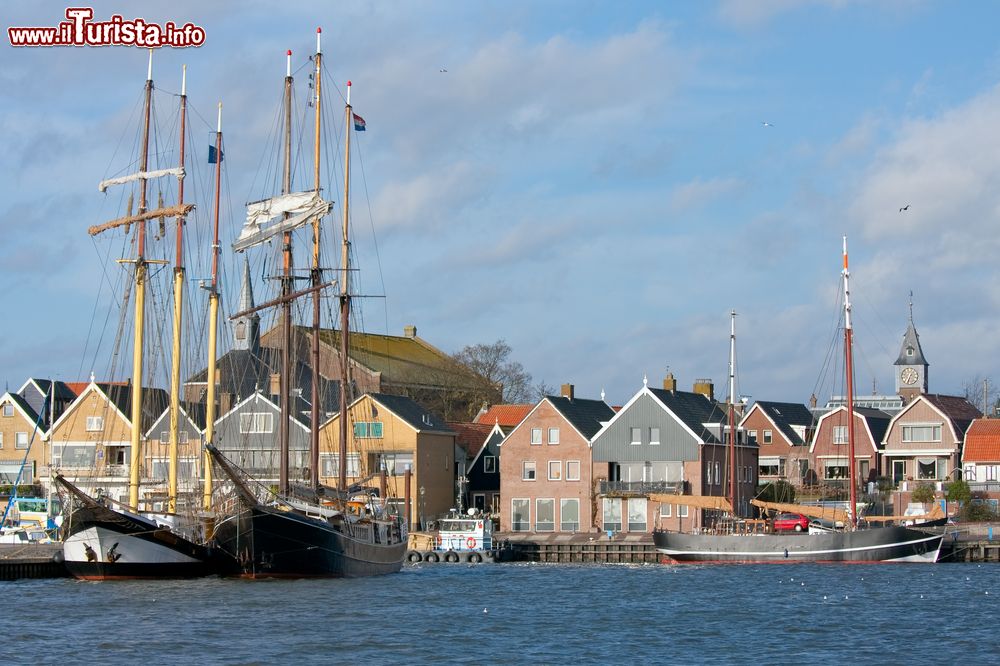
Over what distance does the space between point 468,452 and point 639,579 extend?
38415 mm

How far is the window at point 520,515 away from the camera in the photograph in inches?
3804

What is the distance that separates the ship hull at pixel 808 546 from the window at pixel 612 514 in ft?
41.9

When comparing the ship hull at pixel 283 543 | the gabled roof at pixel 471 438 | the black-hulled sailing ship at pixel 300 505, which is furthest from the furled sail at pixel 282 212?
the gabled roof at pixel 471 438

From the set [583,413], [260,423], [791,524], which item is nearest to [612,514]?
[583,413]

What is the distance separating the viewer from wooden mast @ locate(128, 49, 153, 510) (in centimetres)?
6519

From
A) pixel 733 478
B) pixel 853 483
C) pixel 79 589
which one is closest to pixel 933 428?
pixel 733 478

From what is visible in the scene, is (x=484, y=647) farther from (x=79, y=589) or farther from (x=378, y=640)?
(x=79, y=589)

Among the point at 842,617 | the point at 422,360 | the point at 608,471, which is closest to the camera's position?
the point at 842,617

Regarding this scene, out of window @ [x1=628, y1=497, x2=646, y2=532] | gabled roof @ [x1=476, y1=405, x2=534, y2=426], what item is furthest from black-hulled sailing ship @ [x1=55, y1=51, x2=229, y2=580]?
gabled roof @ [x1=476, y1=405, x2=534, y2=426]

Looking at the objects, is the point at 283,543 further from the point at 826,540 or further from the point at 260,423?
the point at 260,423

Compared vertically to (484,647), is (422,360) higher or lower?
higher

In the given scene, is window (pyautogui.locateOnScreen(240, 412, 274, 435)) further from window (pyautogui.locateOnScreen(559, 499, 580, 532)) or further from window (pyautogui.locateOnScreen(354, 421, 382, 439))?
window (pyautogui.locateOnScreen(559, 499, 580, 532))

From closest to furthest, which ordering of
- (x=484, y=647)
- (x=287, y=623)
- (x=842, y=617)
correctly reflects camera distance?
(x=484, y=647) → (x=287, y=623) → (x=842, y=617)

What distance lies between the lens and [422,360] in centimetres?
14862
